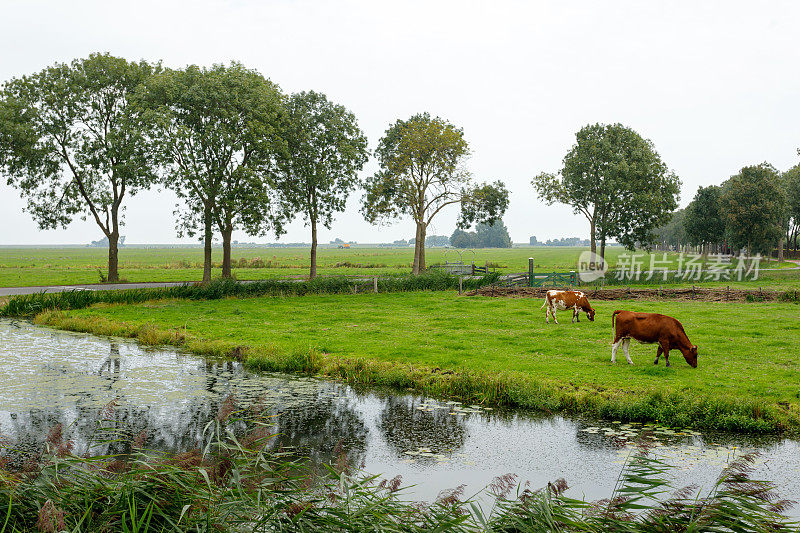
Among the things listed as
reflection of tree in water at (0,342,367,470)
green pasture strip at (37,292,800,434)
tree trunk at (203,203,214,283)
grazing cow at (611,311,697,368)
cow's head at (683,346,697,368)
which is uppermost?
tree trunk at (203,203,214,283)

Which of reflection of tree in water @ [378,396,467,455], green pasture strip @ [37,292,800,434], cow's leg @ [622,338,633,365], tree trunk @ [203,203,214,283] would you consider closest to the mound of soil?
green pasture strip @ [37,292,800,434]

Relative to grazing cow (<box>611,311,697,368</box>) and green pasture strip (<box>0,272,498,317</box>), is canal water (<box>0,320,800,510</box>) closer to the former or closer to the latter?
grazing cow (<box>611,311,697,368</box>)

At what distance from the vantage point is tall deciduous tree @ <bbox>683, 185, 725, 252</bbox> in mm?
82062

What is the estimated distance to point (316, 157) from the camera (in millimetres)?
52281

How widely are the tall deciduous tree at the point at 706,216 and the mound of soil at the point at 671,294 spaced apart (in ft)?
170

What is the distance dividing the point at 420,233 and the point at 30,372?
4382 centimetres

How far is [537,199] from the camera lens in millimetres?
67000

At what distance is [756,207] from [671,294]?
42.9 m

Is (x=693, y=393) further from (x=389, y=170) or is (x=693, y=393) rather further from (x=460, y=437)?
(x=389, y=170)

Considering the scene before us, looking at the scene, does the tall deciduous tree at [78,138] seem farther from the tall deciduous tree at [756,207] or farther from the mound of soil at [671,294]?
the tall deciduous tree at [756,207]

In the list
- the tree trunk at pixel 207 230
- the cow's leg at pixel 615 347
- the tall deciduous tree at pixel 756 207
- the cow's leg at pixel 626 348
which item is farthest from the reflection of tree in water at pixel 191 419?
the tall deciduous tree at pixel 756 207

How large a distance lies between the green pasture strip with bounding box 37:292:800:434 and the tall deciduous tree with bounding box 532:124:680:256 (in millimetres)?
31561

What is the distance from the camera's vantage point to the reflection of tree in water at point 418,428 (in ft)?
38.5

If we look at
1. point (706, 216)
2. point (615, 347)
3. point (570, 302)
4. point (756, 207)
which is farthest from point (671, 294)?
point (706, 216)
